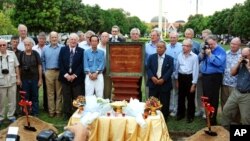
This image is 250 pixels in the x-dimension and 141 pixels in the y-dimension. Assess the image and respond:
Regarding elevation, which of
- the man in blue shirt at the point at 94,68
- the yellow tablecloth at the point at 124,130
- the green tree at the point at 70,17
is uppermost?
the green tree at the point at 70,17

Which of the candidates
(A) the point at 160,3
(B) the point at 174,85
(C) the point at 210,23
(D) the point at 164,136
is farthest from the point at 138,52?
(C) the point at 210,23

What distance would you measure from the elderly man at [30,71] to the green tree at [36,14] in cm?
3501

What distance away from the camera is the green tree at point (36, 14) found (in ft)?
144

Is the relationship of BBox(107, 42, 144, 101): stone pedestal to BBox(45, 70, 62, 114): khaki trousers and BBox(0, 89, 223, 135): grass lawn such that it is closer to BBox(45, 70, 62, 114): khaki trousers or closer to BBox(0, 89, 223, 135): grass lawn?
BBox(0, 89, 223, 135): grass lawn

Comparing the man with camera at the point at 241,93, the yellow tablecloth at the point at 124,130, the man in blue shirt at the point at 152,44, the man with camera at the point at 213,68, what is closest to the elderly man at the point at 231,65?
the man with camera at the point at 213,68

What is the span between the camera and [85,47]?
1042 centimetres

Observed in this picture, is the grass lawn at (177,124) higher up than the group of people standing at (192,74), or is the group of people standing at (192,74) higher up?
the group of people standing at (192,74)

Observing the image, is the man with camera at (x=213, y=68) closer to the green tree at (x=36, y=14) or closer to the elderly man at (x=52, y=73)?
the elderly man at (x=52, y=73)

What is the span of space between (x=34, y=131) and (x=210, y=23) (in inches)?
3223

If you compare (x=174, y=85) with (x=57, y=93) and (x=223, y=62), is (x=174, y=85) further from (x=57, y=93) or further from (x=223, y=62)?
(x=57, y=93)

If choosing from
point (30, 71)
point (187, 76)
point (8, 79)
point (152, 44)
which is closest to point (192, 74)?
point (187, 76)

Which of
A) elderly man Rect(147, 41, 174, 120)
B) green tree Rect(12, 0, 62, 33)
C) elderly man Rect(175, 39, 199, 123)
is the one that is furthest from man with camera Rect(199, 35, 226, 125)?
A: green tree Rect(12, 0, 62, 33)

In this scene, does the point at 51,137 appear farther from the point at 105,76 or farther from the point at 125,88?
the point at 105,76

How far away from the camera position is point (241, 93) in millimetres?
7984
